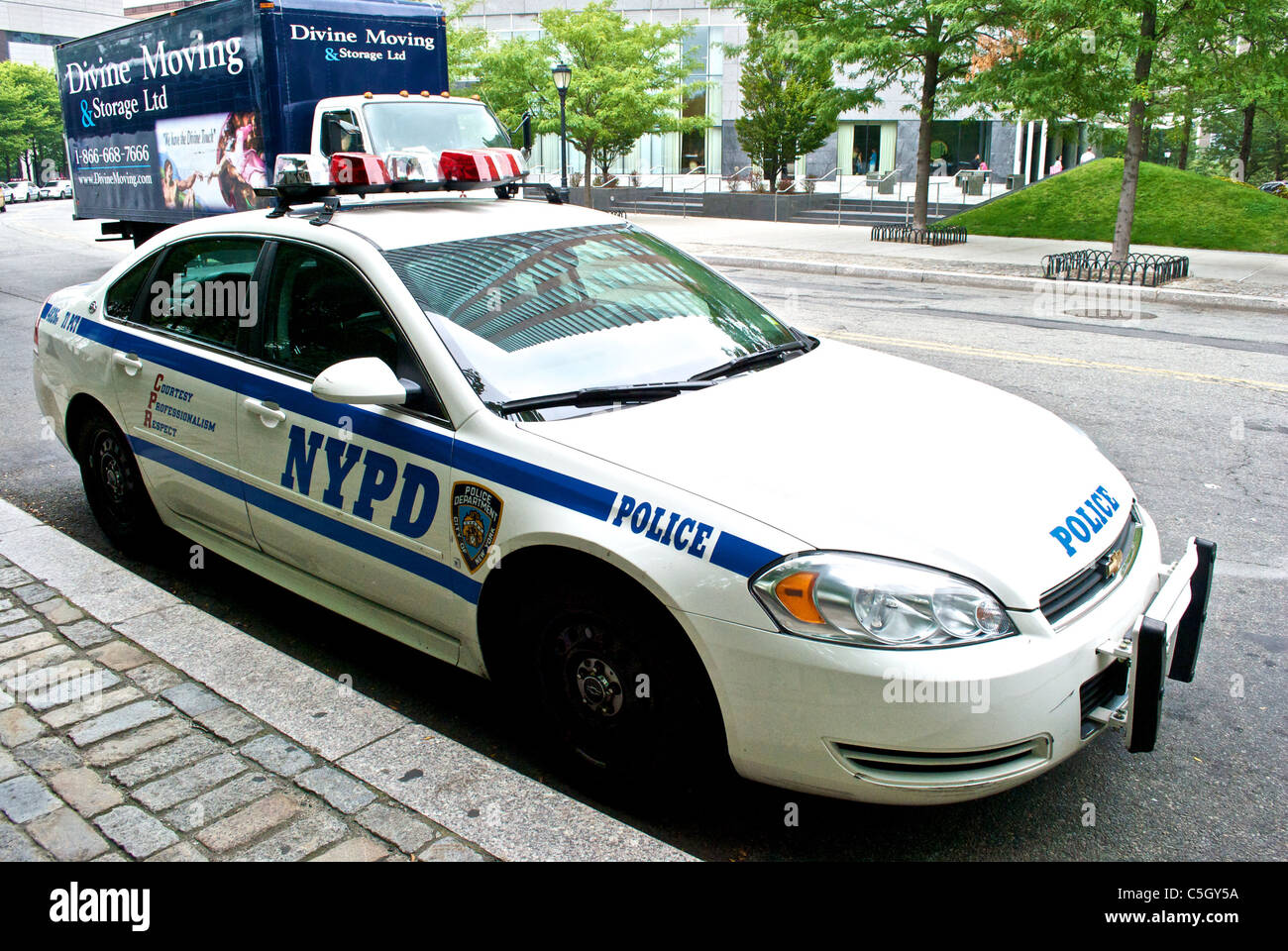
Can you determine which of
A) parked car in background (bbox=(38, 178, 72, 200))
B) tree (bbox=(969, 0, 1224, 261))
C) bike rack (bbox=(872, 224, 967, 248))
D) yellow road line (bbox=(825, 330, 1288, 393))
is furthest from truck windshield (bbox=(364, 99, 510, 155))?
parked car in background (bbox=(38, 178, 72, 200))

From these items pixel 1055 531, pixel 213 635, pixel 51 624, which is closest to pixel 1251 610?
pixel 1055 531

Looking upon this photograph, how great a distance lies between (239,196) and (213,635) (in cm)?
1196

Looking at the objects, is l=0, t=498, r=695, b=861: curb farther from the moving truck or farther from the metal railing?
the metal railing

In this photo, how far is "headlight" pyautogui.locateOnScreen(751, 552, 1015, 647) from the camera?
2.53 meters

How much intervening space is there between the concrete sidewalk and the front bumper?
13.4 meters

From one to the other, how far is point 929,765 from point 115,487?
3.91 metres

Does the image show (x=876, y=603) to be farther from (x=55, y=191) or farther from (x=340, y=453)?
(x=55, y=191)

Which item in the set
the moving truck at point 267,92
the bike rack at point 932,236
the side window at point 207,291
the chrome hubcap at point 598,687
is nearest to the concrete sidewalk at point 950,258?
the bike rack at point 932,236

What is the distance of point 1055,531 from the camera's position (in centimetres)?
282

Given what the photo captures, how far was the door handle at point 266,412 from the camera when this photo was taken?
3.72m

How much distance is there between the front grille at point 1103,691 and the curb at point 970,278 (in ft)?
43.4

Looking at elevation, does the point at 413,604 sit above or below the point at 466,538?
below
